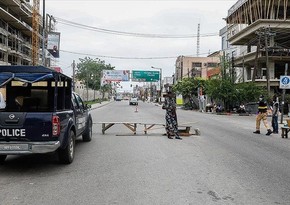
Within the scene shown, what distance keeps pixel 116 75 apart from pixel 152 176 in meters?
69.6

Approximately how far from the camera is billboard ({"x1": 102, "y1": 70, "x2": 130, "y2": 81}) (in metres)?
75.2

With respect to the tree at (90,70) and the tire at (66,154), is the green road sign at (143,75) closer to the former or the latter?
the tree at (90,70)

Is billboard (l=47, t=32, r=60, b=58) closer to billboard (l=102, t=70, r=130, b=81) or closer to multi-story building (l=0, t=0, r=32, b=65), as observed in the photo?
multi-story building (l=0, t=0, r=32, b=65)

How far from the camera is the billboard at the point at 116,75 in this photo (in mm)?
75188

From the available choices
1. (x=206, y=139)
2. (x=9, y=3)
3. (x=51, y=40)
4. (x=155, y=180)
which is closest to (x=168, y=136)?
(x=206, y=139)

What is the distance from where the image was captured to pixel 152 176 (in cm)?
741

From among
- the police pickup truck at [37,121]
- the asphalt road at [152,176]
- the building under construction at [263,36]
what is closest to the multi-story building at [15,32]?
the building under construction at [263,36]

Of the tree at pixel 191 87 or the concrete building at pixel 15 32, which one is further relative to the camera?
the concrete building at pixel 15 32

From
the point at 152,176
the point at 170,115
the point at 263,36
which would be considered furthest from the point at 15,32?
the point at 152,176

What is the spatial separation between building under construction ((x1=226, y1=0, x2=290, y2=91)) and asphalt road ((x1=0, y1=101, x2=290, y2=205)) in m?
38.6

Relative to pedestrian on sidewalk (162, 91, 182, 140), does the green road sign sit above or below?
above

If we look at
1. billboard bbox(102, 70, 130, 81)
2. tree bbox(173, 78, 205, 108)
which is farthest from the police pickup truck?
billboard bbox(102, 70, 130, 81)

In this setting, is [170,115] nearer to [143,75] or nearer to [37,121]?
[37,121]

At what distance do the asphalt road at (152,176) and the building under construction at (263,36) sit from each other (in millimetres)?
38620
